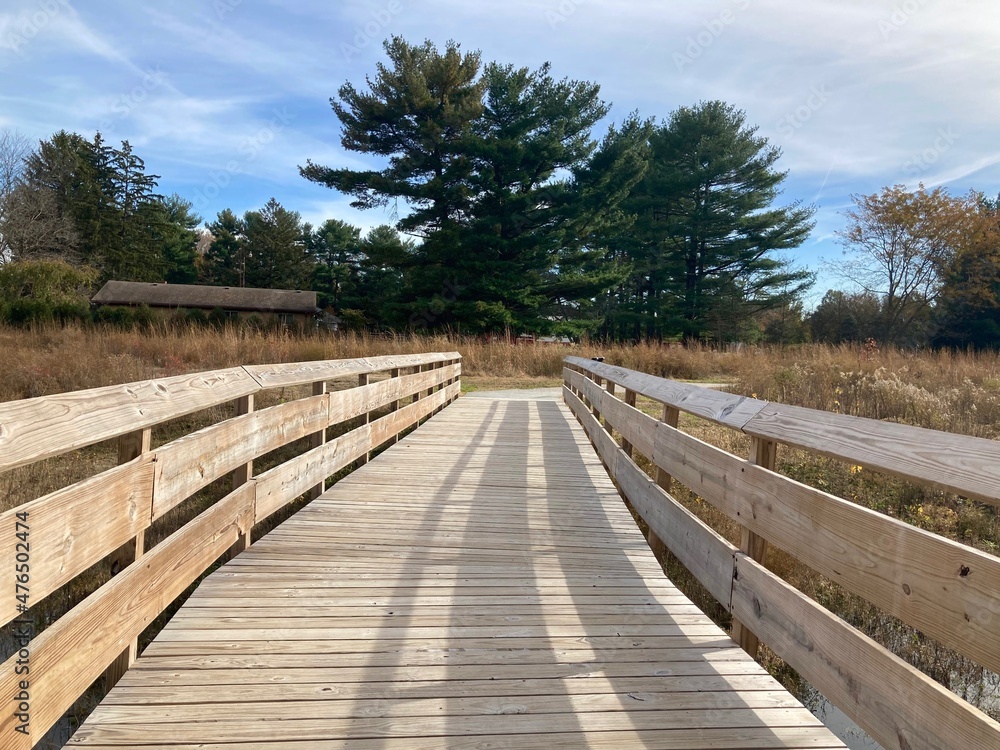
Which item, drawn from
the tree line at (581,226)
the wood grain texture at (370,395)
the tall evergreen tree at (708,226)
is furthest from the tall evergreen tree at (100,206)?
the wood grain texture at (370,395)

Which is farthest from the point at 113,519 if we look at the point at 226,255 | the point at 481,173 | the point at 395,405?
the point at 226,255

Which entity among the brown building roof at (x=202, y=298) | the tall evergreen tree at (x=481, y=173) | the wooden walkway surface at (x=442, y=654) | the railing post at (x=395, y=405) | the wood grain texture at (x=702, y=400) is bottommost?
the wooden walkway surface at (x=442, y=654)

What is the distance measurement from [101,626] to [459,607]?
A: 1332 millimetres

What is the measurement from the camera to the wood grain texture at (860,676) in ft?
4.33

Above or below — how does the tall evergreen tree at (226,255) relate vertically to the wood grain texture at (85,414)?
above

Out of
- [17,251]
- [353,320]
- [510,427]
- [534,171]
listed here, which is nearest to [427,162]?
[534,171]

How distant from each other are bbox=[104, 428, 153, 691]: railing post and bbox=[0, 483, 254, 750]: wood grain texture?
0.05m

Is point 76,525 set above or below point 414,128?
below

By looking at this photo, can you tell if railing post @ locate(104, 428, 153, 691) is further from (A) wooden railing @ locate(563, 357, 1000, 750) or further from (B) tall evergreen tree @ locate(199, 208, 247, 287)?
(B) tall evergreen tree @ locate(199, 208, 247, 287)

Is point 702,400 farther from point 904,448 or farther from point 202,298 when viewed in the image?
point 202,298

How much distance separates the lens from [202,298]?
41.7 m

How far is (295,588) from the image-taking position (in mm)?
2795

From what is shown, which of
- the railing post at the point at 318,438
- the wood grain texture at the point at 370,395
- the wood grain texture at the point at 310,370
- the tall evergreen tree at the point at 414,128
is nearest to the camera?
the wood grain texture at the point at 310,370

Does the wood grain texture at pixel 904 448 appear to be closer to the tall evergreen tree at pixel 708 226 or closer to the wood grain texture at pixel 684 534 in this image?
the wood grain texture at pixel 684 534
